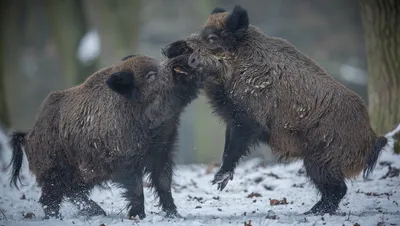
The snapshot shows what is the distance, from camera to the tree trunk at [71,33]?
17.3 meters

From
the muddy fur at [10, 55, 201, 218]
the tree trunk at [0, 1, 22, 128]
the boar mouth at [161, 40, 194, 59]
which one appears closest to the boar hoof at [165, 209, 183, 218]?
the muddy fur at [10, 55, 201, 218]

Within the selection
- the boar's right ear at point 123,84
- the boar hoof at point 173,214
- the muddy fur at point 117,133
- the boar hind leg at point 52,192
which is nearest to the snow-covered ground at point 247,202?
the boar hoof at point 173,214

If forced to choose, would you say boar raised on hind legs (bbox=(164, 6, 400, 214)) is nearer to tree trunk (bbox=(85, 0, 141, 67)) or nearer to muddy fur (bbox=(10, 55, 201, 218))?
muddy fur (bbox=(10, 55, 201, 218))

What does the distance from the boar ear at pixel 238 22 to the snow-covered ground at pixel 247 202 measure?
7.92 ft

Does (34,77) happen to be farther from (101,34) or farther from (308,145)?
(308,145)

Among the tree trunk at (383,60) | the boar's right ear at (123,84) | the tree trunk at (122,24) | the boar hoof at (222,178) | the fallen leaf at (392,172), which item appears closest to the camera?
the boar's right ear at (123,84)

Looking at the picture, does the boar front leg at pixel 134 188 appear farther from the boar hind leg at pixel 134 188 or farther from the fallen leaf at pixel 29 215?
the fallen leaf at pixel 29 215

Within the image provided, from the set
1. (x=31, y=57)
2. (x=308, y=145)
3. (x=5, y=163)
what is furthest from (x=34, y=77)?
(x=308, y=145)

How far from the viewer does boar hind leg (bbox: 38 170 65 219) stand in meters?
8.16

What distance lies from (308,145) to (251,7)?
22438mm

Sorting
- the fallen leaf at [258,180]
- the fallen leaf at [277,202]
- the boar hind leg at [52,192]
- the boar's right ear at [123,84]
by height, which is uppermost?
the boar's right ear at [123,84]

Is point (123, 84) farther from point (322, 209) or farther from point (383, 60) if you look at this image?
point (383, 60)

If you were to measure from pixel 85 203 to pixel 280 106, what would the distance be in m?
2.99

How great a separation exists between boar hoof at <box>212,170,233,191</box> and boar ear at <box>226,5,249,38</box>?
1853mm
